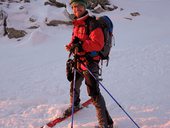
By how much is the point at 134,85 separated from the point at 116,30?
284 inches

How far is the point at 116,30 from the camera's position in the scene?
14648mm

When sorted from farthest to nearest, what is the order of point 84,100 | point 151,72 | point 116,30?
point 116,30 < point 151,72 < point 84,100

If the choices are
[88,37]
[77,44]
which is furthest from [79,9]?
[77,44]

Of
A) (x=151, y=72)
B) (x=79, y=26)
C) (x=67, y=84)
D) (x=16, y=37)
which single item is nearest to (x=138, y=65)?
(x=151, y=72)

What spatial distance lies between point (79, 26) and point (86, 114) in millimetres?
2091

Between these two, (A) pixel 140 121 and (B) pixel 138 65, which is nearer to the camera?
(A) pixel 140 121

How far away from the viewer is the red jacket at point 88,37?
15.2 feet

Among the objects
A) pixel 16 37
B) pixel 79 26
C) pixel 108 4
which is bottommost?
pixel 16 37

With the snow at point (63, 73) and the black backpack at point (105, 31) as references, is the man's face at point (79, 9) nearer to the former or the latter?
the black backpack at point (105, 31)

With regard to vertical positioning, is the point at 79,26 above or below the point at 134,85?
above

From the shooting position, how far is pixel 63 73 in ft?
29.8

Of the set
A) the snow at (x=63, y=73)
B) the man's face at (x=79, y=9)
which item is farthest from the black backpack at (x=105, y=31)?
the snow at (x=63, y=73)

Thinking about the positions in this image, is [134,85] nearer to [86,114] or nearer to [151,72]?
[151,72]

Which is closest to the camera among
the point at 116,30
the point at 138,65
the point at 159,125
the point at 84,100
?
the point at 159,125
